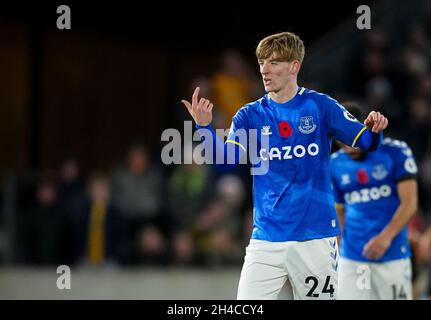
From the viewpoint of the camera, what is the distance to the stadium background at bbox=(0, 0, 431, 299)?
11.7 metres

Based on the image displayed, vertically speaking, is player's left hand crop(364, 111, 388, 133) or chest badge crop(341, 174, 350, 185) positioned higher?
player's left hand crop(364, 111, 388, 133)

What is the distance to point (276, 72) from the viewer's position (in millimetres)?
5777

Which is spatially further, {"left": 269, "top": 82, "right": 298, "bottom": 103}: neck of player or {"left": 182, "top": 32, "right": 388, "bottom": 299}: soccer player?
{"left": 269, "top": 82, "right": 298, "bottom": 103}: neck of player

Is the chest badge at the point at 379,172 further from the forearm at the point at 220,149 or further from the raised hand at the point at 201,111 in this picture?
the raised hand at the point at 201,111

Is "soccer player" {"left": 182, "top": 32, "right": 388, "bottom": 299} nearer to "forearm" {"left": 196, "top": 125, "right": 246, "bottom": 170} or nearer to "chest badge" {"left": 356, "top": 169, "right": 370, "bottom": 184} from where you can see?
"forearm" {"left": 196, "top": 125, "right": 246, "bottom": 170}

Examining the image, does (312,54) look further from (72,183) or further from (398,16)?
(72,183)

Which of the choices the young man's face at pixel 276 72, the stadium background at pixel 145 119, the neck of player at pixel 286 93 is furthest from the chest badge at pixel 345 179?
the young man's face at pixel 276 72

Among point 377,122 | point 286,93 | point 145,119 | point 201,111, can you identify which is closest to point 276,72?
point 286,93

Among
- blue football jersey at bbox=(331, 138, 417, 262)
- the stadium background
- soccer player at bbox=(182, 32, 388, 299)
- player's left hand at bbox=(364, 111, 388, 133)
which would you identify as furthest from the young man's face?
the stadium background

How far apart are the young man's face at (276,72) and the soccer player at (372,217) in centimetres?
177

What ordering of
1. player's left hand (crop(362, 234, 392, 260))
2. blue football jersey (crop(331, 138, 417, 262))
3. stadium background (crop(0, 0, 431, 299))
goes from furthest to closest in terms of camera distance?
1. stadium background (crop(0, 0, 431, 299))
2. blue football jersey (crop(331, 138, 417, 262))
3. player's left hand (crop(362, 234, 392, 260))

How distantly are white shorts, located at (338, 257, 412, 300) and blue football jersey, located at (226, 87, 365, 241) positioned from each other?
1.78m
